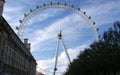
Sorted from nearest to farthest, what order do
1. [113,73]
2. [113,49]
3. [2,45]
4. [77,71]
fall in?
[113,49]
[113,73]
[2,45]
[77,71]

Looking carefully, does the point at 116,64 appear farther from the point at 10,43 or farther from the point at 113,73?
the point at 10,43

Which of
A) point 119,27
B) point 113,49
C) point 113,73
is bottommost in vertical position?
point 113,73

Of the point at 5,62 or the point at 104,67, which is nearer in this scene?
the point at 104,67

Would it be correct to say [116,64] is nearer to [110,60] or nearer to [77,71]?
[110,60]

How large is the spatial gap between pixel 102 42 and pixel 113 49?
7.89m

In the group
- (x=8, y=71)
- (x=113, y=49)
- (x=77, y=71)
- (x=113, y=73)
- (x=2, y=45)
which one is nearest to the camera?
(x=113, y=49)

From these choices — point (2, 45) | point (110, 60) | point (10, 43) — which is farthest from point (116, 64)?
point (10, 43)

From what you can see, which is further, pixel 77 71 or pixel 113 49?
pixel 77 71

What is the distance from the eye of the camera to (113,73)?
82.7 meters

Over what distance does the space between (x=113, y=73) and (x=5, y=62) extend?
32407mm

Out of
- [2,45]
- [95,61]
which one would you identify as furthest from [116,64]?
[2,45]

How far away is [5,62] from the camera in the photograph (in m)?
94.6

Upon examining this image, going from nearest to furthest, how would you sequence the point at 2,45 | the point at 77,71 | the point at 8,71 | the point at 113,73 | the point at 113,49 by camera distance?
the point at 113,49
the point at 113,73
the point at 2,45
the point at 8,71
the point at 77,71

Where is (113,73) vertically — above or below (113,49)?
below
